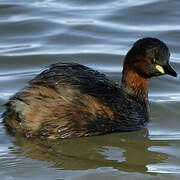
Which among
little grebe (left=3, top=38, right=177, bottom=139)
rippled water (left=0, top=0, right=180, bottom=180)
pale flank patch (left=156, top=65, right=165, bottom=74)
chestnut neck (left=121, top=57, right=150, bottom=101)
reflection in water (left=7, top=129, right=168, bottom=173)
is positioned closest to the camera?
rippled water (left=0, top=0, right=180, bottom=180)

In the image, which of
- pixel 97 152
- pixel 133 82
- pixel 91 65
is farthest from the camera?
pixel 91 65

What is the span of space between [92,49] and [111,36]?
2.92ft

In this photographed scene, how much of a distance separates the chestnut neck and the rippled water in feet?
1.36

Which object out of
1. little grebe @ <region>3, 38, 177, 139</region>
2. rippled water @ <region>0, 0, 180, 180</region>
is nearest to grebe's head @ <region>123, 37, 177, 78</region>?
little grebe @ <region>3, 38, 177, 139</region>

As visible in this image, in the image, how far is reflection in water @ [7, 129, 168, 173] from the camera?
255 inches

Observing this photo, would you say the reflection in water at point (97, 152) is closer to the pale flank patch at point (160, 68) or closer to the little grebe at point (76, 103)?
the little grebe at point (76, 103)

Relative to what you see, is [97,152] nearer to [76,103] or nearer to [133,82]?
[76,103]

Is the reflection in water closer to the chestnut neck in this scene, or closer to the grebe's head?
the chestnut neck

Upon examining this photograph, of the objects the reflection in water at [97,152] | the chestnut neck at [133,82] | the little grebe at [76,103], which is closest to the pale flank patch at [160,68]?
the little grebe at [76,103]

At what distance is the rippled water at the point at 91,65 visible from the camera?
6.37 meters

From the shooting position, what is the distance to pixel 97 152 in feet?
22.6

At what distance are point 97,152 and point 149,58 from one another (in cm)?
133

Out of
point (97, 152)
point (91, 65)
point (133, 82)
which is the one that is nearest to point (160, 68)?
point (133, 82)

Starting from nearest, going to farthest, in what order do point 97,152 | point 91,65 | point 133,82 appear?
point 97,152
point 133,82
point 91,65
